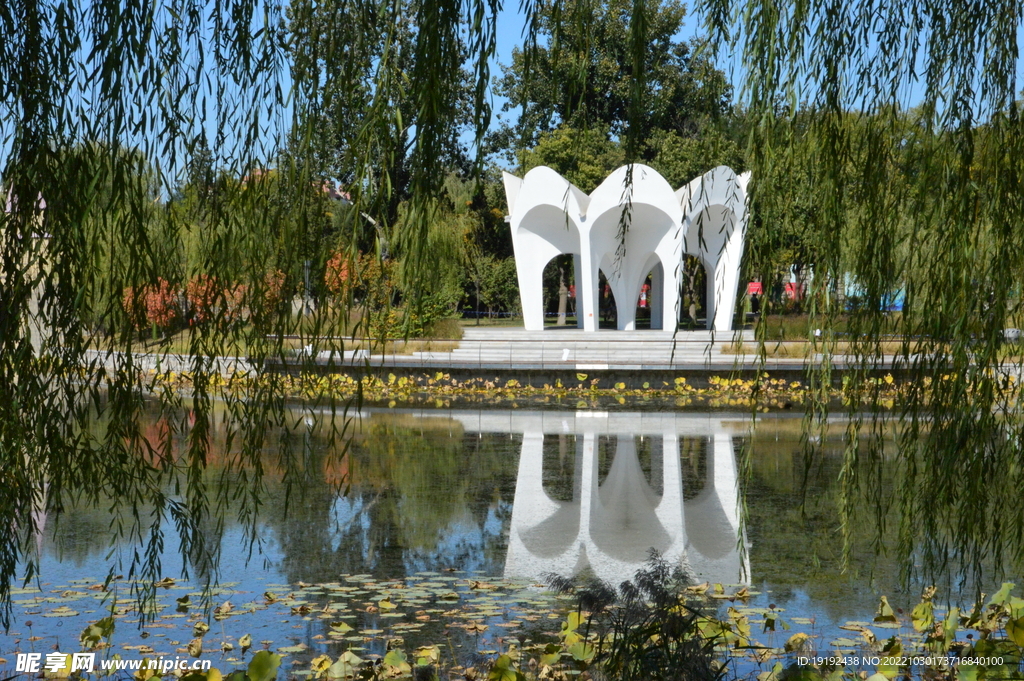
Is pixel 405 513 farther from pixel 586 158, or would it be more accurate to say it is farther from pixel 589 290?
pixel 586 158

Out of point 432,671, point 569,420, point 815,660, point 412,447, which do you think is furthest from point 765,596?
point 569,420

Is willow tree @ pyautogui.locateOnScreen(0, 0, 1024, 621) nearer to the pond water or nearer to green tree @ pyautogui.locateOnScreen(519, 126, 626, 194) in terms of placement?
the pond water

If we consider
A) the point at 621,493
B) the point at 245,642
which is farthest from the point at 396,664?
the point at 621,493

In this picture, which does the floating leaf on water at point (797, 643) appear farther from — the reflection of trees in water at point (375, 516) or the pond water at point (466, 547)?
the reflection of trees in water at point (375, 516)

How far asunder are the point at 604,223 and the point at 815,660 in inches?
727

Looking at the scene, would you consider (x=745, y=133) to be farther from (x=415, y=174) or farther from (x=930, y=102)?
(x=415, y=174)

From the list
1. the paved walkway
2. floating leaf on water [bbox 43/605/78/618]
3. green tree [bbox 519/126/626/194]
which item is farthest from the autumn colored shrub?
green tree [bbox 519/126/626/194]

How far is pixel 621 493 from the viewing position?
830 centimetres

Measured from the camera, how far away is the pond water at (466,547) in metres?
4.39

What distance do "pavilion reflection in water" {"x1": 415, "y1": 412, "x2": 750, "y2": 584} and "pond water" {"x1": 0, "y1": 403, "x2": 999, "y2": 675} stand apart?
0.03m

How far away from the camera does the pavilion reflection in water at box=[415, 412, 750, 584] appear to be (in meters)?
6.13

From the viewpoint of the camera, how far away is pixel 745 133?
8.30 ft

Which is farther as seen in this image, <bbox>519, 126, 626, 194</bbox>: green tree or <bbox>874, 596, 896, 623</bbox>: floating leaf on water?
<bbox>519, 126, 626, 194</bbox>: green tree

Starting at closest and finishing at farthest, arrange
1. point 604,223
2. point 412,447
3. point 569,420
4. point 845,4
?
point 845,4, point 412,447, point 569,420, point 604,223
